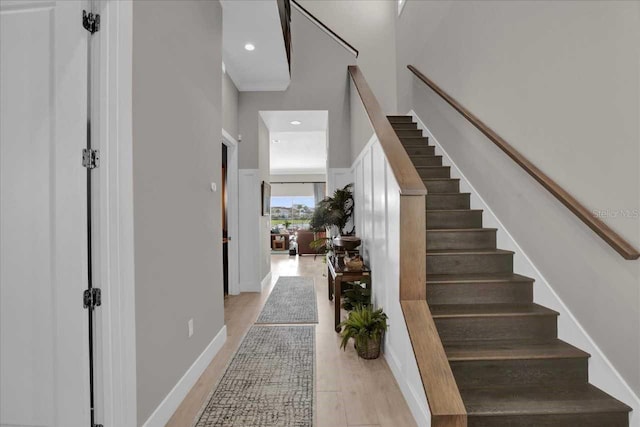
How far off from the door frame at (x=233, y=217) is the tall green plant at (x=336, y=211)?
1.19 m

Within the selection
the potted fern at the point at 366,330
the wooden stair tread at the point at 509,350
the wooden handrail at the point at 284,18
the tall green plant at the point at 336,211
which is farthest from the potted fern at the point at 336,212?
the wooden stair tread at the point at 509,350

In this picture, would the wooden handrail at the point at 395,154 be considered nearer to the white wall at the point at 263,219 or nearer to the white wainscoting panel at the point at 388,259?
the white wainscoting panel at the point at 388,259

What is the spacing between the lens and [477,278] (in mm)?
2406

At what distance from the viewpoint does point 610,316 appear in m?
1.71

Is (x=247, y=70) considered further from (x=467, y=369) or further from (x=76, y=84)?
(x=467, y=369)

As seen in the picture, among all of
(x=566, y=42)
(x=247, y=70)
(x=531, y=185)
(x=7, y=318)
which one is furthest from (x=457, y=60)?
(x=7, y=318)

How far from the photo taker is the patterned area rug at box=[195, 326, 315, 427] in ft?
6.19

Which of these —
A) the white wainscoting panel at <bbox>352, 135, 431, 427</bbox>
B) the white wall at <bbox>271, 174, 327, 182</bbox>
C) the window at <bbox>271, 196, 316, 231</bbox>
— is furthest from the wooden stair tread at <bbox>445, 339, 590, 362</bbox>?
the window at <bbox>271, 196, 316, 231</bbox>

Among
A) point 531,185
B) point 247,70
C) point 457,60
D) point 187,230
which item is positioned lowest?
point 187,230

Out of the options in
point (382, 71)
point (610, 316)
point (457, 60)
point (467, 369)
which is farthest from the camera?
point (382, 71)

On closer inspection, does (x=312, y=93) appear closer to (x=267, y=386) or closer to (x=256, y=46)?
(x=256, y=46)

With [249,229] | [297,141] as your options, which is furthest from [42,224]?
[297,141]

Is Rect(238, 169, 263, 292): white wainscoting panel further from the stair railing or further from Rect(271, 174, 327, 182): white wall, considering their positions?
Rect(271, 174, 327, 182): white wall

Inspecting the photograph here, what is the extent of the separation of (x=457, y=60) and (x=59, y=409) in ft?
13.6
